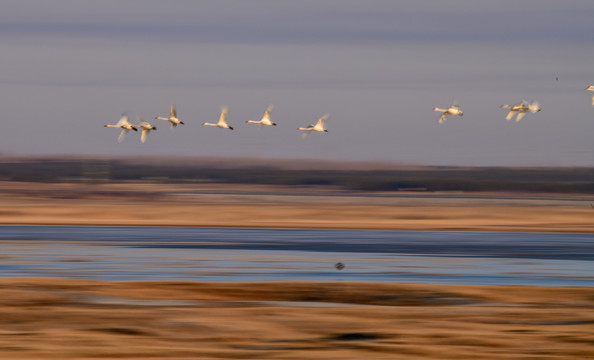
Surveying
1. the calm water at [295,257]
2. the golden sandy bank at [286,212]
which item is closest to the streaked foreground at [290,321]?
the calm water at [295,257]

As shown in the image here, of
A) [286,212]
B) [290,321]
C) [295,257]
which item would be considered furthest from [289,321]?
[286,212]

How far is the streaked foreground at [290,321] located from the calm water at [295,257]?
272cm

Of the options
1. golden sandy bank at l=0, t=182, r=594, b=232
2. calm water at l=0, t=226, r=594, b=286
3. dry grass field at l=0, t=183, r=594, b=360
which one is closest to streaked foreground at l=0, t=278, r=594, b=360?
dry grass field at l=0, t=183, r=594, b=360

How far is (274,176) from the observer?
554 feet

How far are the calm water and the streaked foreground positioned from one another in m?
2.72

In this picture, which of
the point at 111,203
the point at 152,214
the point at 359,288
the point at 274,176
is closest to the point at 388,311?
the point at 359,288

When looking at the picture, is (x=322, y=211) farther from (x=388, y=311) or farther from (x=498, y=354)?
(x=498, y=354)

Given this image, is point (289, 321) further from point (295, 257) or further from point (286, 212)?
point (286, 212)

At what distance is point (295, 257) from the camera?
33844 mm

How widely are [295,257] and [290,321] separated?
15469 millimetres

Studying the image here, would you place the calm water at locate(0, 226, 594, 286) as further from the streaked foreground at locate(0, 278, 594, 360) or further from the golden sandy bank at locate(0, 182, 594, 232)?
the golden sandy bank at locate(0, 182, 594, 232)

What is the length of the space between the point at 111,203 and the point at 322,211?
60.7ft

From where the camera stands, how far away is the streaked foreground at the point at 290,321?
1541cm

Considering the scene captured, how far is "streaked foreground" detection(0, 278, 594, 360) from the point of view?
15414 millimetres
